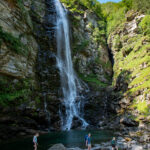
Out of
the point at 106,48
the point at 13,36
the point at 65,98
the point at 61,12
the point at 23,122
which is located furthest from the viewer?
the point at 106,48

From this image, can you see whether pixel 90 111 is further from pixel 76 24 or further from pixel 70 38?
pixel 76 24

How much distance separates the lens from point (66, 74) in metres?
29.7

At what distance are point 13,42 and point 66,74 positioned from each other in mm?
13044

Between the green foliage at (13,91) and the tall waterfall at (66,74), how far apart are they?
6991 millimetres

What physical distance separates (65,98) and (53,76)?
470 centimetres

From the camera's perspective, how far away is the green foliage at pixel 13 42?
18.0 meters

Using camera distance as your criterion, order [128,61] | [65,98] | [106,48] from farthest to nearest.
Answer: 1. [106,48]
2. [128,61]
3. [65,98]

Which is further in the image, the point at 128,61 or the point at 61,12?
the point at 61,12

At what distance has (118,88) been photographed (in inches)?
1065

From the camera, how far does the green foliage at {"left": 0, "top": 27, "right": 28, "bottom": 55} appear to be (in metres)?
18.0

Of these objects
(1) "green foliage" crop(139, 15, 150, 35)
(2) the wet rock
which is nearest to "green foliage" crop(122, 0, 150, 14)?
(1) "green foliage" crop(139, 15, 150, 35)

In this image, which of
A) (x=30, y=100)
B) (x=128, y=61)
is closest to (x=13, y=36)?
(x=30, y=100)

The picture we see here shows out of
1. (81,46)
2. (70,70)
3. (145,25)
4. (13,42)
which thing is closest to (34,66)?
(13,42)

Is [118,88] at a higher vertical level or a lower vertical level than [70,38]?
lower
